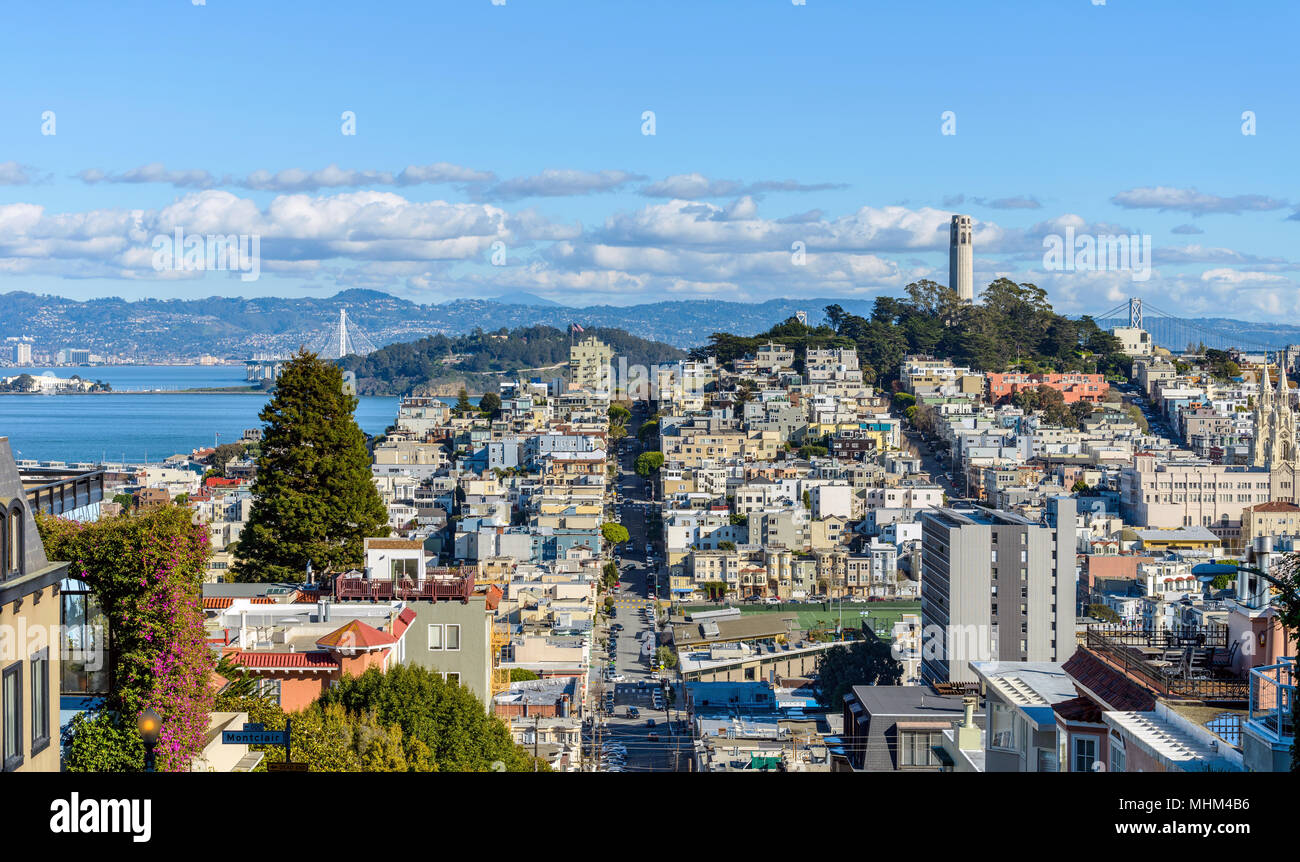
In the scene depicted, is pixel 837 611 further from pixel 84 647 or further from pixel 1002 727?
pixel 84 647

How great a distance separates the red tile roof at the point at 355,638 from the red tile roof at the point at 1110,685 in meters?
2.52

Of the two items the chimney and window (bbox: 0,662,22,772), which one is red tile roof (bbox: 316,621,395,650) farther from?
the chimney

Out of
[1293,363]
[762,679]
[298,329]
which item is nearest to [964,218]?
[1293,363]

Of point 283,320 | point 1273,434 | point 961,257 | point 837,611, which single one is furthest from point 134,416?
point 1273,434

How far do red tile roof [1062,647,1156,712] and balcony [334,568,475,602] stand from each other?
2.58m

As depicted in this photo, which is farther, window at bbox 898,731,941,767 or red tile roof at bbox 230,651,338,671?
window at bbox 898,731,941,767

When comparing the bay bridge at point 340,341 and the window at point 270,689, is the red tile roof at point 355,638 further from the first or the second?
the bay bridge at point 340,341

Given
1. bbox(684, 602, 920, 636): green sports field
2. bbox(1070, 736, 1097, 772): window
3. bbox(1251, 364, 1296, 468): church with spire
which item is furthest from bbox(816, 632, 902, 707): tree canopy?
bbox(1251, 364, 1296, 468): church with spire

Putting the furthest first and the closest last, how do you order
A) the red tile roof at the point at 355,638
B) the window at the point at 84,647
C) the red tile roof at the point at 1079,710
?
the red tile roof at the point at 355,638 < the red tile roof at the point at 1079,710 < the window at the point at 84,647

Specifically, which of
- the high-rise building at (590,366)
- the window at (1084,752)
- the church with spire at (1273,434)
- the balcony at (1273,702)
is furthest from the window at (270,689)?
the high-rise building at (590,366)

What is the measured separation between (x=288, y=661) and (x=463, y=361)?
260 feet

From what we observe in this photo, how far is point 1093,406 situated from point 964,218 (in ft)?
45.5

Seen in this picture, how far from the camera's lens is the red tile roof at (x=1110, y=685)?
4.00m

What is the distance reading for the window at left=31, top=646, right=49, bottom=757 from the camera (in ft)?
10.00
